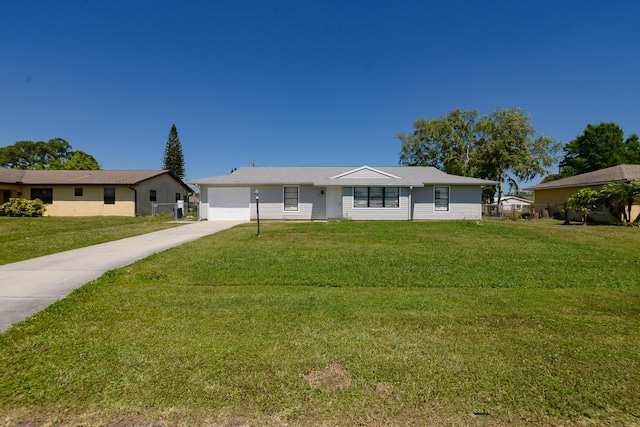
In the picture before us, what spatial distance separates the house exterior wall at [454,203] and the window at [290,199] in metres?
7.42

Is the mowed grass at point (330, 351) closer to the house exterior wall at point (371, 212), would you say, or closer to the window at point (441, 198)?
the house exterior wall at point (371, 212)

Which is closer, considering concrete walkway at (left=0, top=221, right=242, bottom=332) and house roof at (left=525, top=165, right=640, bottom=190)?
concrete walkway at (left=0, top=221, right=242, bottom=332)

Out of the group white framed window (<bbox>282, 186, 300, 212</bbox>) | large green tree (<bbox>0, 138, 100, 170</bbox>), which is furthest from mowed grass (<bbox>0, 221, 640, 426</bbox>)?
large green tree (<bbox>0, 138, 100, 170</bbox>)

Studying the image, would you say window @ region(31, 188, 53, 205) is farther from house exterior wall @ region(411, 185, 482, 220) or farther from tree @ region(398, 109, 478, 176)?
tree @ region(398, 109, 478, 176)

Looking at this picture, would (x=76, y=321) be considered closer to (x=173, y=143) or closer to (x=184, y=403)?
(x=184, y=403)

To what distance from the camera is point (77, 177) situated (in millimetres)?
23578

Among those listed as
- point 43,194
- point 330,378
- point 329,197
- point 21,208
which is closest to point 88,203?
point 43,194

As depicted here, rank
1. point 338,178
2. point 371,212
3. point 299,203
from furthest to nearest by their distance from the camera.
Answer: point 299,203 < point 338,178 < point 371,212

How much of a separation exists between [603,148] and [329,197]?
42.2 meters

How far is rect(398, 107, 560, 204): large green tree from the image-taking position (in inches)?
1220

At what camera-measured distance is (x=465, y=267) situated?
6.45 metres

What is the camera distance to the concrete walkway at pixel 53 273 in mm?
4191

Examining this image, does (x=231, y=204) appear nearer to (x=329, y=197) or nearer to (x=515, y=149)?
(x=329, y=197)

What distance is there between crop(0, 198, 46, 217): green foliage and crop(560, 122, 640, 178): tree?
58887 mm
